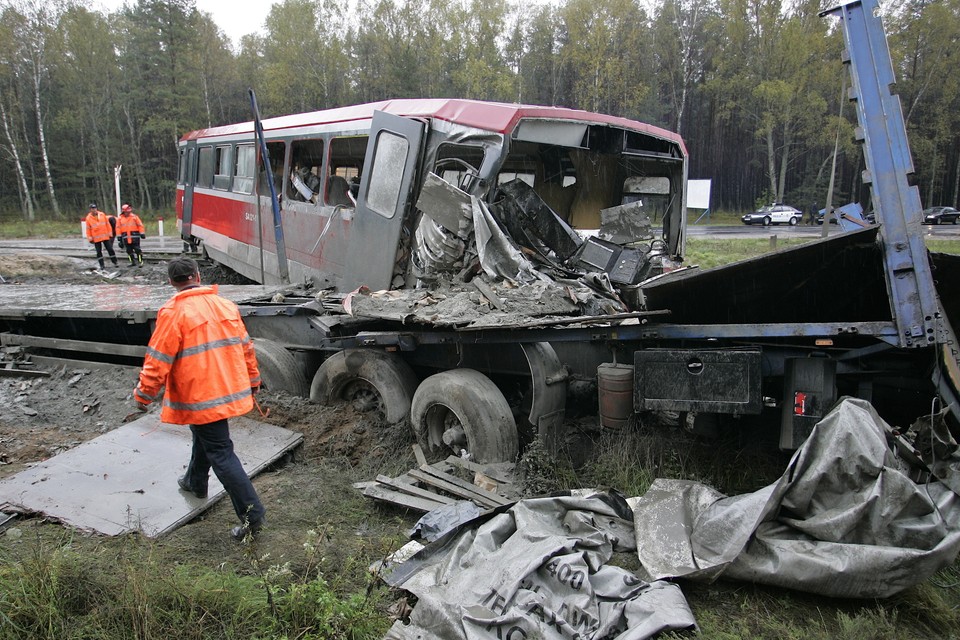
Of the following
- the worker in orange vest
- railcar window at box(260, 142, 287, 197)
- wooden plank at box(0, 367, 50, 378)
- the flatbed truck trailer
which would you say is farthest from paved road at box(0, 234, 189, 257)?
the flatbed truck trailer

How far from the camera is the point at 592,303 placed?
4.38 metres

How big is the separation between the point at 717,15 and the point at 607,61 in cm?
921

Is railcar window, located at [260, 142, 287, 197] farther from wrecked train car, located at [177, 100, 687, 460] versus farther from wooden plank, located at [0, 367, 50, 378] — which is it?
wooden plank, located at [0, 367, 50, 378]

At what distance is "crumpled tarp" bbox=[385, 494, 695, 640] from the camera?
2.42 metres

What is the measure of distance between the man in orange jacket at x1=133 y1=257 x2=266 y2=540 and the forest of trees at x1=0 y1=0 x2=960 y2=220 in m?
34.0

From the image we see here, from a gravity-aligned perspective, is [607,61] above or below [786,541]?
above

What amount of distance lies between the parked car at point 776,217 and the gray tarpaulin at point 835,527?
34976 mm

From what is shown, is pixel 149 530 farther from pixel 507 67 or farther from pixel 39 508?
pixel 507 67

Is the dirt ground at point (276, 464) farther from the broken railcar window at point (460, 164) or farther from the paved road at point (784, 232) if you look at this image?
the paved road at point (784, 232)

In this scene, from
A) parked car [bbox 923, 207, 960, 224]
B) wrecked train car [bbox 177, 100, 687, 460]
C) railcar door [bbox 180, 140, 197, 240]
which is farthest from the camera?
parked car [bbox 923, 207, 960, 224]

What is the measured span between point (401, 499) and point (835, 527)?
2287 millimetres

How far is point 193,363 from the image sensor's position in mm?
3348

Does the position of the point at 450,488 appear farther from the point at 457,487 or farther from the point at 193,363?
the point at 193,363

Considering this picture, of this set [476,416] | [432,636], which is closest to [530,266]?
[476,416]
